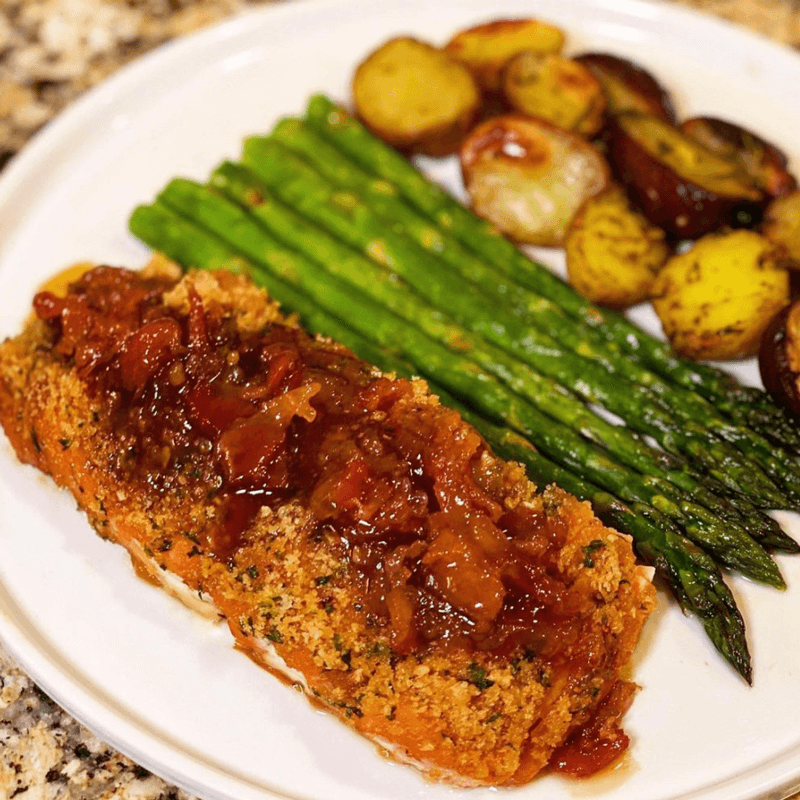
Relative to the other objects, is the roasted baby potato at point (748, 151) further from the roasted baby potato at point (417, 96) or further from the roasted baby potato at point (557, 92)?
the roasted baby potato at point (417, 96)

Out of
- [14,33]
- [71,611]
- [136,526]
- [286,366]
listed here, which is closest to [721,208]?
[286,366]

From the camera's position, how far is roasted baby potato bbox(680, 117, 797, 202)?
Result: 3951 millimetres

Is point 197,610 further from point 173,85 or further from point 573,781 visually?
point 173,85

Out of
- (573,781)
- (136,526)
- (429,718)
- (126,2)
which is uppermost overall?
(126,2)

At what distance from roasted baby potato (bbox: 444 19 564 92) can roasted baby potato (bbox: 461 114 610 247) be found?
1.75ft

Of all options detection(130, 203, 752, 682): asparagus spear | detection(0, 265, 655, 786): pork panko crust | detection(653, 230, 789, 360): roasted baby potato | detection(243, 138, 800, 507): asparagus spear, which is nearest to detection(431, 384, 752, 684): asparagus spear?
detection(130, 203, 752, 682): asparagus spear

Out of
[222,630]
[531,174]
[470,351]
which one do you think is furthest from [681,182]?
[222,630]

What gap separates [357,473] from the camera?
2.81 meters

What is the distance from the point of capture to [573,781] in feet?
9.59

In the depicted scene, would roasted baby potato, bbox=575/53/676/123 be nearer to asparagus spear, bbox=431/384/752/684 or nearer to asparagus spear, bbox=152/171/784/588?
asparagus spear, bbox=152/171/784/588

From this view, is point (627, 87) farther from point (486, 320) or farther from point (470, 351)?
point (470, 351)

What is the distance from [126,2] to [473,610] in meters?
4.33

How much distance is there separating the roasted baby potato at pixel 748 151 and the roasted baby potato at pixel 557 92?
431 millimetres

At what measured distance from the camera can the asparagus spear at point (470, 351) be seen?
127 inches
